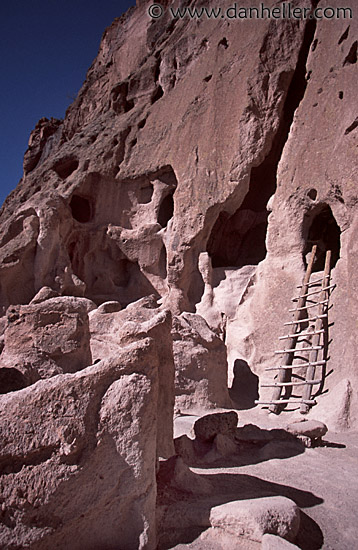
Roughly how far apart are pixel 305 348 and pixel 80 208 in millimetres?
7878

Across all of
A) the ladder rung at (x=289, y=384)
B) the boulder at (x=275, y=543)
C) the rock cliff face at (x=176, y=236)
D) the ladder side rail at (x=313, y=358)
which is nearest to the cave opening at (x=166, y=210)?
the rock cliff face at (x=176, y=236)

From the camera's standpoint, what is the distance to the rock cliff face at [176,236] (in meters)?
2.05

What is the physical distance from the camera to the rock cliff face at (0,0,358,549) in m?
2.05

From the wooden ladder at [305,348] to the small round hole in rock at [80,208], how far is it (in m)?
6.81

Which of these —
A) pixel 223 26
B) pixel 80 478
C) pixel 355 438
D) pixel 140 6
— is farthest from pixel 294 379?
pixel 140 6

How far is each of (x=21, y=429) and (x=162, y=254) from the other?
27.1 ft

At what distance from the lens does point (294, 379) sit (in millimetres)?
6164

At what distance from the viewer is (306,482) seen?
286cm

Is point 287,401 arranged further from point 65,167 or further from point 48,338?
point 65,167

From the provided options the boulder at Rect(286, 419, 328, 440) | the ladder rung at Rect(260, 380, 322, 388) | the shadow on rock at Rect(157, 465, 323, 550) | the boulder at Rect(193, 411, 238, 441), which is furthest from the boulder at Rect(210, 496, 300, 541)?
the ladder rung at Rect(260, 380, 322, 388)

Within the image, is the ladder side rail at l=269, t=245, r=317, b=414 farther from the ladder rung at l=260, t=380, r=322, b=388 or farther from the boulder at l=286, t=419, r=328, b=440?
the boulder at l=286, t=419, r=328, b=440

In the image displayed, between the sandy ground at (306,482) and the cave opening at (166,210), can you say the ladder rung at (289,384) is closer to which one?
the sandy ground at (306,482)

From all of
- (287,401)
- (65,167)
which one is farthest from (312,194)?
(65,167)

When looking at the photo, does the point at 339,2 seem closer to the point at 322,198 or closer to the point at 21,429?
the point at 322,198
